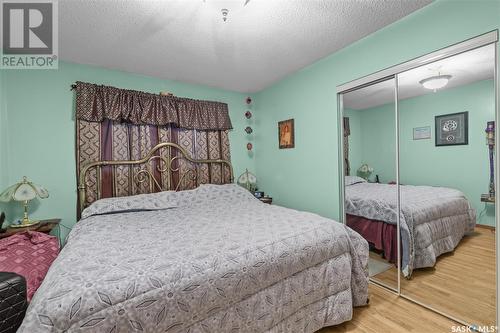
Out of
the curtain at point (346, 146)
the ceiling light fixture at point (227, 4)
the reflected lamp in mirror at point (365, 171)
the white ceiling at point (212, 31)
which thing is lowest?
the reflected lamp in mirror at point (365, 171)

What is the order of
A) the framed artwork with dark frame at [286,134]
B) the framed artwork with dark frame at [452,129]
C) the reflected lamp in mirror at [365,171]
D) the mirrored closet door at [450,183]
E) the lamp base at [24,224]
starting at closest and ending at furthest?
the mirrored closet door at [450,183] < the framed artwork with dark frame at [452,129] < the lamp base at [24,224] < the reflected lamp in mirror at [365,171] < the framed artwork with dark frame at [286,134]

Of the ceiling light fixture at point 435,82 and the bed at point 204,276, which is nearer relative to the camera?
the bed at point 204,276

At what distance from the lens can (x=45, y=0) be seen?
1691mm

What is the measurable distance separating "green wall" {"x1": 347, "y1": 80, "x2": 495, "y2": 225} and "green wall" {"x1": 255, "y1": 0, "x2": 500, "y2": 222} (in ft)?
1.14

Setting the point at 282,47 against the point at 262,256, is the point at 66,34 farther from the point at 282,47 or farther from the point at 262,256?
the point at 262,256

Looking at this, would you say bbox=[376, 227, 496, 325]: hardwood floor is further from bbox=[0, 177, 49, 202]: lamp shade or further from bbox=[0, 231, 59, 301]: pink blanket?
bbox=[0, 177, 49, 202]: lamp shade

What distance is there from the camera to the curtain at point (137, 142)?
2.71 metres

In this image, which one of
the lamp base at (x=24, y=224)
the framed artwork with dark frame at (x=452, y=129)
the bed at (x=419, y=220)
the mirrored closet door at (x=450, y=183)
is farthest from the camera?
the lamp base at (x=24, y=224)

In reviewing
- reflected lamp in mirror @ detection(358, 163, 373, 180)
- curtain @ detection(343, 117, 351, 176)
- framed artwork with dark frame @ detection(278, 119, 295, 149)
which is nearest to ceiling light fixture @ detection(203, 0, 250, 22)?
curtain @ detection(343, 117, 351, 176)

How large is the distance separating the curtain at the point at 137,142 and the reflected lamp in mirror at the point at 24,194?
433mm

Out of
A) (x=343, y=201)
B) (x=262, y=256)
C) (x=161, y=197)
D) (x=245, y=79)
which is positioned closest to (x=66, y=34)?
(x=161, y=197)

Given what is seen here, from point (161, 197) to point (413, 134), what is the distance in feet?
8.89

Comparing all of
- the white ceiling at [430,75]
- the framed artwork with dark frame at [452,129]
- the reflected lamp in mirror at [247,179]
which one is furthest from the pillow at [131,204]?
the framed artwork with dark frame at [452,129]

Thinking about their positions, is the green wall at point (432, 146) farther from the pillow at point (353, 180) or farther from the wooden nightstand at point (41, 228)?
the wooden nightstand at point (41, 228)
